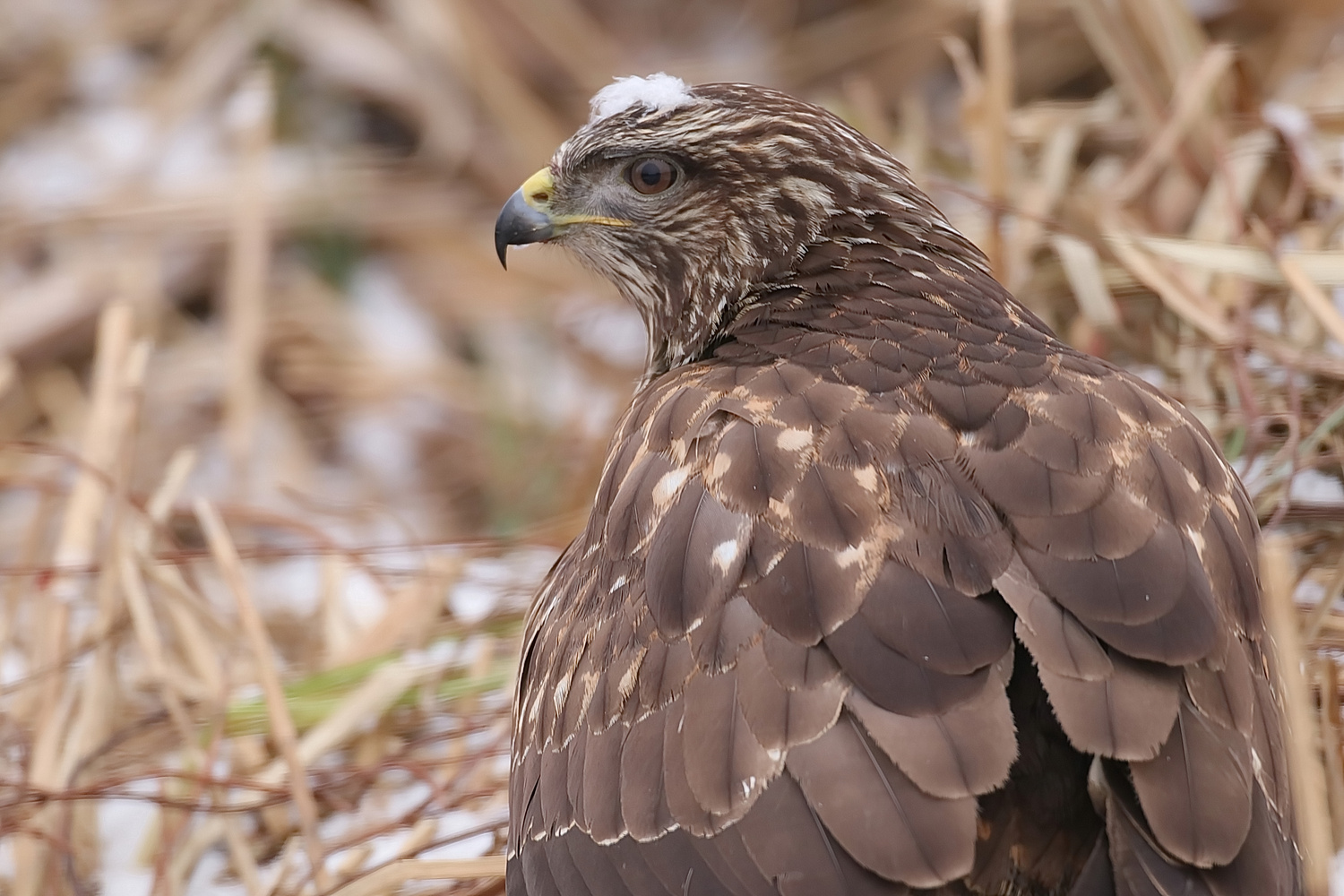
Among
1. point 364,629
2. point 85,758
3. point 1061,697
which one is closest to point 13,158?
point 364,629

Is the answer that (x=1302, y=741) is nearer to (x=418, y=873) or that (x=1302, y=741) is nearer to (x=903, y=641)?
(x=903, y=641)

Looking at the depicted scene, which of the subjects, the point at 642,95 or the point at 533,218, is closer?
the point at 642,95

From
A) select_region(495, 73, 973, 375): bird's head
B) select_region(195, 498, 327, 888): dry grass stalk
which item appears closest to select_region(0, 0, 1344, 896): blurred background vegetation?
select_region(195, 498, 327, 888): dry grass stalk

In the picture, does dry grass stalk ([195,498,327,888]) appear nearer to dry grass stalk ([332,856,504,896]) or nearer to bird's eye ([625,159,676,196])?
dry grass stalk ([332,856,504,896])

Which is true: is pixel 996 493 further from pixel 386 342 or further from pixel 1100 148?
pixel 386 342

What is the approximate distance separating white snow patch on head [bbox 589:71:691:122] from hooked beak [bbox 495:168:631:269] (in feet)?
0.54

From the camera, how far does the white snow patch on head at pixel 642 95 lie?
3.03 metres

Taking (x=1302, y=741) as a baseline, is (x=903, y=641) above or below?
above

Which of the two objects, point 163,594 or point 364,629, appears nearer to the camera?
point 163,594

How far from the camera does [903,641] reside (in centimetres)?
204

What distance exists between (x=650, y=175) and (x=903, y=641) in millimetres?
1323

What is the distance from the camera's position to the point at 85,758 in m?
3.20

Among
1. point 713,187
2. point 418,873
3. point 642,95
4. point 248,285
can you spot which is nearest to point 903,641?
point 418,873

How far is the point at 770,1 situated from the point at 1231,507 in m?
4.99
